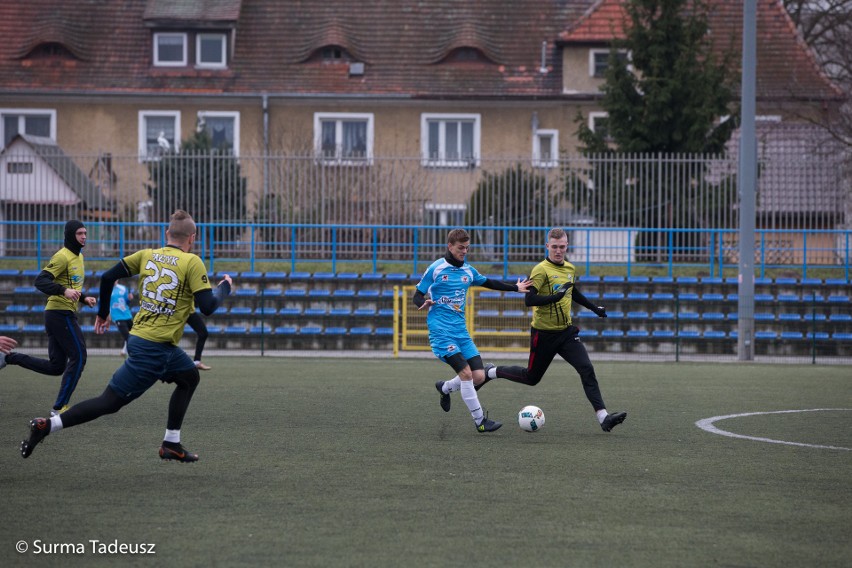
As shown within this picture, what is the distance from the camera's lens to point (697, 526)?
6891 millimetres

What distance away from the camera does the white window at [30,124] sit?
120 ft

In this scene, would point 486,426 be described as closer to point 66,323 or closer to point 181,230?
point 181,230

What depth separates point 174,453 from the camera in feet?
29.3

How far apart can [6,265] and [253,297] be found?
6.06 m

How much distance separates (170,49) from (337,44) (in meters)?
5.38

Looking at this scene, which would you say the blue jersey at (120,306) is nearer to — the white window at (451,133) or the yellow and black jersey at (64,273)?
the yellow and black jersey at (64,273)

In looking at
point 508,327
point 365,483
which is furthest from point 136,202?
point 365,483

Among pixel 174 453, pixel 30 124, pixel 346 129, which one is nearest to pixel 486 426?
pixel 174 453

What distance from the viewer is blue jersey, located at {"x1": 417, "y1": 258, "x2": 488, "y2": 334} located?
1148 cm

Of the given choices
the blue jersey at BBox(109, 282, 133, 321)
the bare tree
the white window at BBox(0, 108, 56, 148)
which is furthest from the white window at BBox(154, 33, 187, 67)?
the bare tree

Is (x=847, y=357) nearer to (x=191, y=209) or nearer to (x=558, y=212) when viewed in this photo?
(x=558, y=212)

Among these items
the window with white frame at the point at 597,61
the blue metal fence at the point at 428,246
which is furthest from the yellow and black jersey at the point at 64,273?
the window with white frame at the point at 597,61

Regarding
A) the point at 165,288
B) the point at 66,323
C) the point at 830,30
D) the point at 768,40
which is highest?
the point at 830,30

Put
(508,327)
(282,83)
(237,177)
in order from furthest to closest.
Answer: (282,83), (237,177), (508,327)
